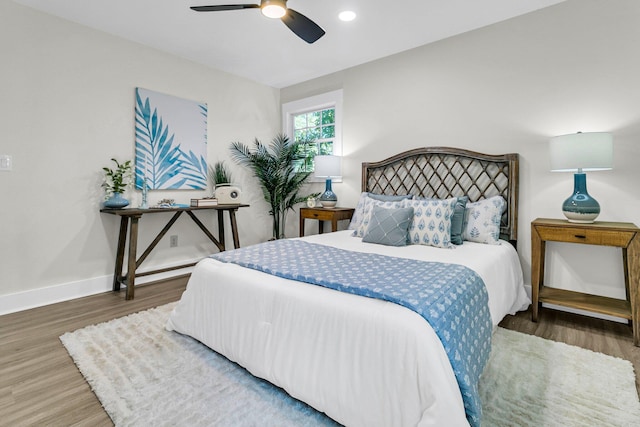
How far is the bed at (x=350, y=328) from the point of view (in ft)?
3.82

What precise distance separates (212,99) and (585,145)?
3825 mm

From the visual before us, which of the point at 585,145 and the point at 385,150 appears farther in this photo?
the point at 385,150

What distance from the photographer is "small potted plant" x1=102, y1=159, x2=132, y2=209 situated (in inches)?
121

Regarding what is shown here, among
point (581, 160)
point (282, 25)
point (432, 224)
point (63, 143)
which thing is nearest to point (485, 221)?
point (432, 224)

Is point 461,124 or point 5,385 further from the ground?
point 461,124

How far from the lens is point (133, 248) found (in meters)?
3.00

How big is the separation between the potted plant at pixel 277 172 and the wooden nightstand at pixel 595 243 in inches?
103

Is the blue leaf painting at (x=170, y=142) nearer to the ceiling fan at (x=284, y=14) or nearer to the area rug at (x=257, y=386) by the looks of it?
the ceiling fan at (x=284, y=14)

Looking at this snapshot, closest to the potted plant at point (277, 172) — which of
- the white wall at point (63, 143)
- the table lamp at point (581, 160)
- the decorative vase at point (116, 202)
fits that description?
the white wall at point (63, 143)

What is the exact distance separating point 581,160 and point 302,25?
7.24 ft

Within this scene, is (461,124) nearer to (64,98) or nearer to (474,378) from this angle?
(474,378)

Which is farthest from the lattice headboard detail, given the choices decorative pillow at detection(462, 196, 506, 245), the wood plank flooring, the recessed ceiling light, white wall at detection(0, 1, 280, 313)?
white wall at detection(0, 1, 280, 313)

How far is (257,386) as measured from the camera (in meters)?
1.66

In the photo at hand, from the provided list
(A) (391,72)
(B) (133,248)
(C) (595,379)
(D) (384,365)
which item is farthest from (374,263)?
(A) (391,72)
